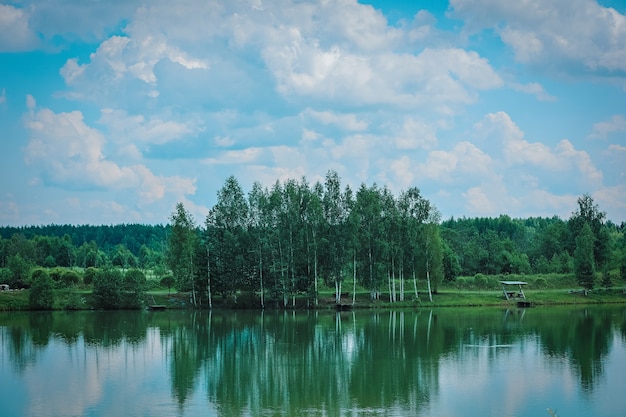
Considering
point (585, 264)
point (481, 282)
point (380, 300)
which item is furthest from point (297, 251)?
point (585, 264)

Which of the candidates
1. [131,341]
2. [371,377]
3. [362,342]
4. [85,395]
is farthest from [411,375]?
[131,341]

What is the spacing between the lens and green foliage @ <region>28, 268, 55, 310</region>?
238 ft

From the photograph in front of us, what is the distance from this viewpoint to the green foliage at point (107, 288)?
7431 centimetres

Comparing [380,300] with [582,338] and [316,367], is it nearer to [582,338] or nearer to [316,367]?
[582,338]

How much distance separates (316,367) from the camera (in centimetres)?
3747

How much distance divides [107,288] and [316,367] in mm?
43576

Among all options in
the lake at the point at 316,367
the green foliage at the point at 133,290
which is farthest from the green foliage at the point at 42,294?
the lake at the point at 316,367

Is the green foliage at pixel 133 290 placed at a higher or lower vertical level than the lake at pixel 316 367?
higher

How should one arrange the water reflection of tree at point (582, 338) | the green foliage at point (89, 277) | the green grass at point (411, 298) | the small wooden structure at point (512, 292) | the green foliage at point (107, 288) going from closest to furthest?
the water reflection of tree at point (582, 338) < the green foliage at point (107, 288) < the green grass at point (411, 298) < the small wooden structure at point (512, 292) < the green foliage at point (89, 277)

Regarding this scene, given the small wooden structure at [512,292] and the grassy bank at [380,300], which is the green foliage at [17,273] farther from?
the small wooden structure at [512,292]

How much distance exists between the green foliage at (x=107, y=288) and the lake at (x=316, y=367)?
10.9 m

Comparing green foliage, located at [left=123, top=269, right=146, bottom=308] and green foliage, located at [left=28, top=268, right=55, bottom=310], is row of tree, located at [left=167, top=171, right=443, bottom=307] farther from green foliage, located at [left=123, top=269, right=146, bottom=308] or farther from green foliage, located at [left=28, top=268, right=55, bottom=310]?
green foliage, located at [left=28, top=268, right=55, bottom=310]

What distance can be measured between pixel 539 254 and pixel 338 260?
50.8 meters

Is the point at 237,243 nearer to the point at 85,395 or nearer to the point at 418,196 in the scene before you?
the point at 418,196
